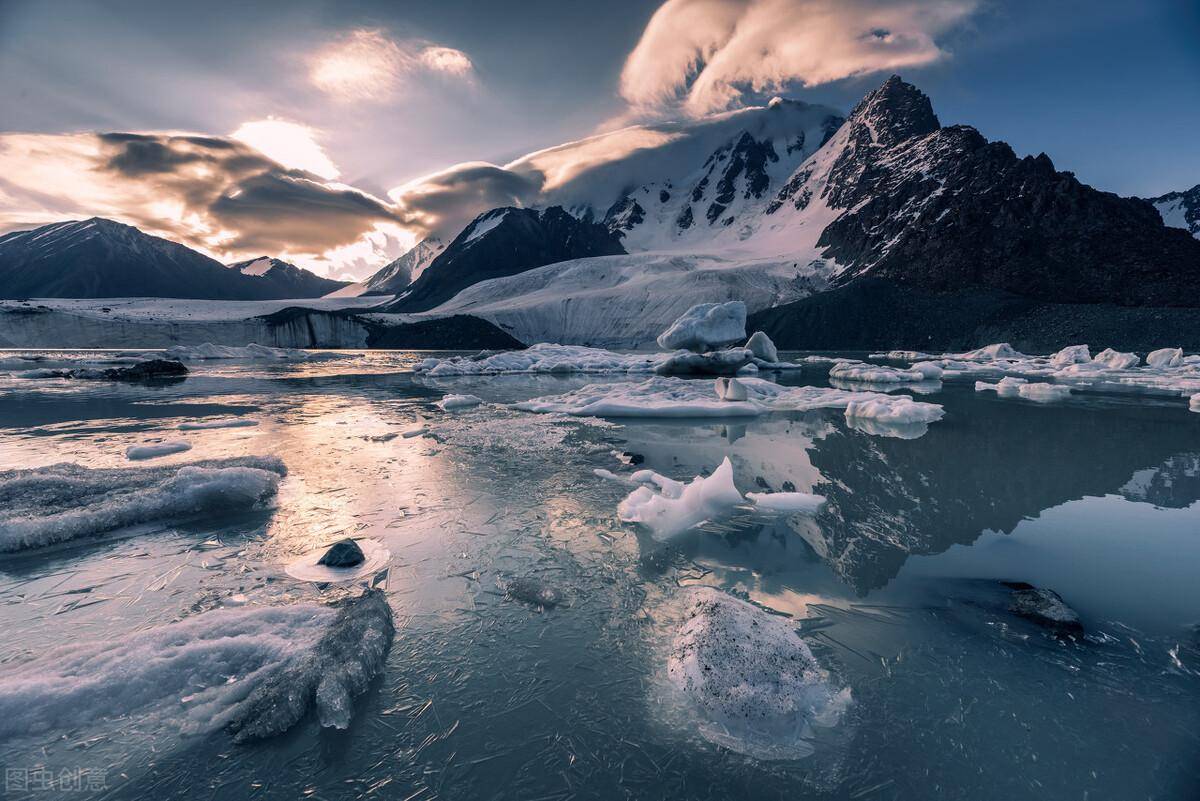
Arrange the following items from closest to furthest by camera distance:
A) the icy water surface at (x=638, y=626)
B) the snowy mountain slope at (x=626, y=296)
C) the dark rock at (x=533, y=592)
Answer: the icy water surface at (x=638, y=626) → the dark rock at (x=533, y=592) → the snowy mountain slope at (x=626, y=296)

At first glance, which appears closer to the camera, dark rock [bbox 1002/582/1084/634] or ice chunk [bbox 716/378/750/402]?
dark rock [bbox 1002/582/1084/634]

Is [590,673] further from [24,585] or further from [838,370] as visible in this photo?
[838,370]

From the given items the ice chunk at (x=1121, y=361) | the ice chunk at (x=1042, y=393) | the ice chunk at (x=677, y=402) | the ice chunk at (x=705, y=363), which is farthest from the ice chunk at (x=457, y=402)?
the ice chunk at (x=1121, y=361)

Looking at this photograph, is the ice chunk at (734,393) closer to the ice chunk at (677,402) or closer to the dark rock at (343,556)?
the ice chunk at (677,402)

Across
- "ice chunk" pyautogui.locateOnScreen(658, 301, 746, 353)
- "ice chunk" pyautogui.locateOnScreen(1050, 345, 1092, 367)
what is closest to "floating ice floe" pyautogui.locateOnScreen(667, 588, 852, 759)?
"ice chunk" pyautogui.locateOnScreen(658, 301, 746, 353)

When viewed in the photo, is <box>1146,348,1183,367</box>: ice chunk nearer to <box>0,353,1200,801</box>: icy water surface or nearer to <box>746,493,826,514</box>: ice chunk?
<box>0,353,1200,801</box>: icy water surface

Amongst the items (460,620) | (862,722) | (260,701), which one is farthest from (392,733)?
(862,722)

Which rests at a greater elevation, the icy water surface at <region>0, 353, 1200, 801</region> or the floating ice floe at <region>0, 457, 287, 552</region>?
the floating ice floe at <region>0, 457, 287, 552</region>
